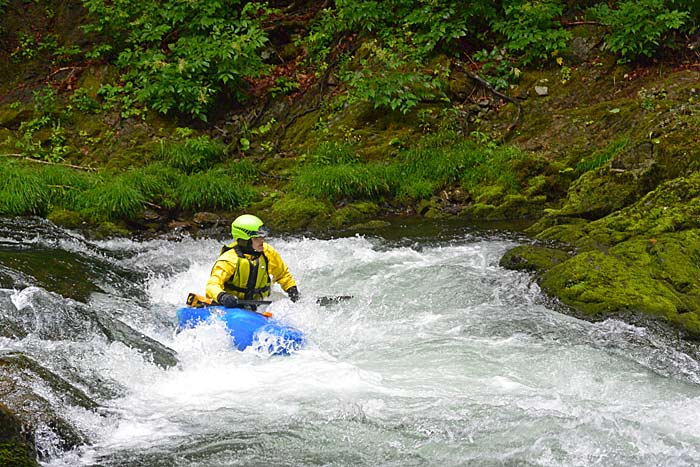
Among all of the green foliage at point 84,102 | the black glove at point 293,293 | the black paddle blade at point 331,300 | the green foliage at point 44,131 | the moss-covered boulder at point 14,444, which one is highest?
the green foliage at point 84,102

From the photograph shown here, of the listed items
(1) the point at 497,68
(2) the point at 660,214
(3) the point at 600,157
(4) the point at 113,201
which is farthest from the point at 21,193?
(2) the point at 660,214

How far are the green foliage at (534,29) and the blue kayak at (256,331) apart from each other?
755 centimetres

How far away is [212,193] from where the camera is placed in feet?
34.7

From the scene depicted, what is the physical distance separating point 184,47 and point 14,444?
9.94 meters

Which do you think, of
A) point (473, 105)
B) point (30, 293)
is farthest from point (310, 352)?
point (473, 105)

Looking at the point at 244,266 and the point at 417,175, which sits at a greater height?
the point at 417,175

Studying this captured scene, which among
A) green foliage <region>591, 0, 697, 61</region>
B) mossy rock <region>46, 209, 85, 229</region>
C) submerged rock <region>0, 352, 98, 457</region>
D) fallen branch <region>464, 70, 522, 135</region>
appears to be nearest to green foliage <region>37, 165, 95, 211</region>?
mossy rock <region>46, 209, 85, 229</region>

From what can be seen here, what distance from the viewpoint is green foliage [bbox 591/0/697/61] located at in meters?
10.8

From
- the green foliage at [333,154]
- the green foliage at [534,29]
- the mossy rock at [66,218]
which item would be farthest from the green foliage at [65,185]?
the green foliage at [534,29]

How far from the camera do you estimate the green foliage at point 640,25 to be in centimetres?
1080

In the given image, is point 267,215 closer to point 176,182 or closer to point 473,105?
point 176,182

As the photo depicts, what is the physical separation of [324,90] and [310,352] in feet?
25.4

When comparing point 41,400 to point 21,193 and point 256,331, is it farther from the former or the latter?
point 21,193

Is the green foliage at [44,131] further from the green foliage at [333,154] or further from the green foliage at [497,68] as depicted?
the green foliage at [497,68]
